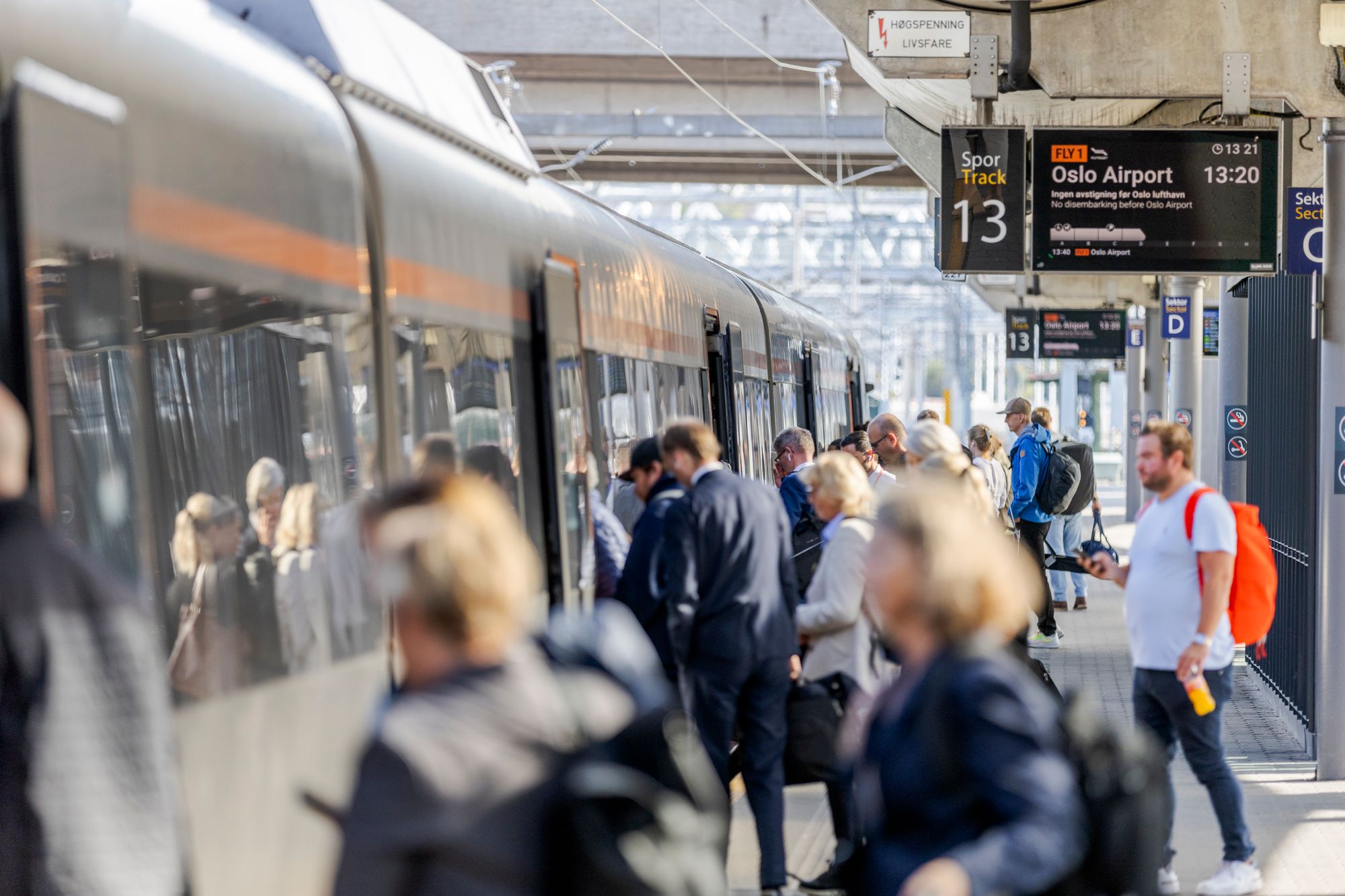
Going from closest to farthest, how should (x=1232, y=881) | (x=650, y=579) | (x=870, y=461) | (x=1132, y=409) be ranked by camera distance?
(x=650, y=579)
(x=1232, y=881)
(x=870, y=461)
(x=1132, y=409)

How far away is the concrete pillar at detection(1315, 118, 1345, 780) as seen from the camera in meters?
8.80

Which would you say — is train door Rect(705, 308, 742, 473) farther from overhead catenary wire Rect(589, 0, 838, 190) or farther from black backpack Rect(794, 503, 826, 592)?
black backpack Rect(794, 503, 826, 592)

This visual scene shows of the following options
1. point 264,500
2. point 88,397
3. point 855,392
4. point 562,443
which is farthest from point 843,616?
point 855,392

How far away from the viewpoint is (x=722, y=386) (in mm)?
13117

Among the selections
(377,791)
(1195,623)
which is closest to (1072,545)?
(1195,623)

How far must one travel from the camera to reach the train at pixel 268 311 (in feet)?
10.5

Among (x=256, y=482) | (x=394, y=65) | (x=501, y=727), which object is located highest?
(x=394, y=65)

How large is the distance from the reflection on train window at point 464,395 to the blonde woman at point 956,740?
7.60 feet

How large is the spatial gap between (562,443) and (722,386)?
628 centimetres

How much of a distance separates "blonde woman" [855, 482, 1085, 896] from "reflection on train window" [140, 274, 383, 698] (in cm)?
146

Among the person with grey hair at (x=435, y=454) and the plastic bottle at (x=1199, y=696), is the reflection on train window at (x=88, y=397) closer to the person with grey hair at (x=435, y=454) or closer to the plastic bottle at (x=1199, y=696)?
the person with grey hair at (x=435, y=454)

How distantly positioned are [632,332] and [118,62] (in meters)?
5.81

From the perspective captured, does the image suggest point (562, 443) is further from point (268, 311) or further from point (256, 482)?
point (256, 482)

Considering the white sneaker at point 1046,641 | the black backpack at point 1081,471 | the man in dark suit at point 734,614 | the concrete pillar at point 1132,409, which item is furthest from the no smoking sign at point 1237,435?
the concrete pillar at point 1132,409
